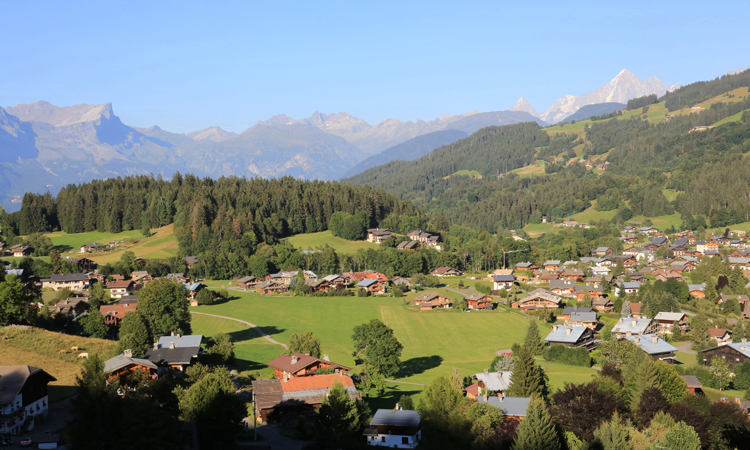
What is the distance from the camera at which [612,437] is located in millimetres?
28297

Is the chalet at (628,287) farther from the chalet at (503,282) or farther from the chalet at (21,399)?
the chalet at (21,399)

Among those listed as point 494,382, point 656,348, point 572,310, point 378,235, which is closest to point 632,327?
point 656,348

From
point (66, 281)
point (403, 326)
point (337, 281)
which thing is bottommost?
point (403, 326)

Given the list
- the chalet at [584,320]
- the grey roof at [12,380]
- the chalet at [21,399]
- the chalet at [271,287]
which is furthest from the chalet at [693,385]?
the chalet at [271,287]

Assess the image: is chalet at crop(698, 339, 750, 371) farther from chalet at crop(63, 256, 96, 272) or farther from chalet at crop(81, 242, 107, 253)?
chalet at crop(81, 242, 107, 253)

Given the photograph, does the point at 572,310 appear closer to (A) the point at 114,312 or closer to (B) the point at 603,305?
(B) the point at 603,305

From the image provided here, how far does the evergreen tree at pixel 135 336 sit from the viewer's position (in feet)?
125

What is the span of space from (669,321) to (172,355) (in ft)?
173

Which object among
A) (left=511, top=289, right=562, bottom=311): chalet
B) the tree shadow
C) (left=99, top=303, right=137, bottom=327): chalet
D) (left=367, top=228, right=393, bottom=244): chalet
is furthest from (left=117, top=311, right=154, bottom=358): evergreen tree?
(left=367, top=228, right=393, bottom=244): chalet

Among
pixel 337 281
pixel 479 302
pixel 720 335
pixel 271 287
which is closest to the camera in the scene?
pixel 720 335

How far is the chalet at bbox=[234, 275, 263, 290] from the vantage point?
88.4m

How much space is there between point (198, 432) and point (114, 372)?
8.73 meters

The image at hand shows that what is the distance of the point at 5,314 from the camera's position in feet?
146

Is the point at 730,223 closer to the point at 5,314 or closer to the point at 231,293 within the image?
the point at 231,293
